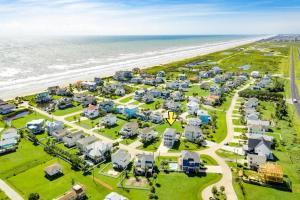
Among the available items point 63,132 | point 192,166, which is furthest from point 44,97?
point 192,166

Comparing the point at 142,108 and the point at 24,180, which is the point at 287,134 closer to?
the point at 142,108

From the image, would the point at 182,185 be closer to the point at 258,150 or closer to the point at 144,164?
the point at 144,164

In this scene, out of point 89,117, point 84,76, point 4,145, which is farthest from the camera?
point 84,76

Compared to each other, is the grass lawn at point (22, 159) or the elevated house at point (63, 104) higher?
the elevated house at point (63, 104)

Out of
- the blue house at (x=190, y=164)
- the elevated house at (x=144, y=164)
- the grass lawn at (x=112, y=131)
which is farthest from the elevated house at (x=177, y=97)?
the elevated house at (x=144, y=164)

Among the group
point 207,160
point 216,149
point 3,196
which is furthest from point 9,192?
point 216,149

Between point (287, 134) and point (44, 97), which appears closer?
point (287, 134)

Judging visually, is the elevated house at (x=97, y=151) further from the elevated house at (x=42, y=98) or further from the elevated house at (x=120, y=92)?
the elevated house at (x=42, y=98)

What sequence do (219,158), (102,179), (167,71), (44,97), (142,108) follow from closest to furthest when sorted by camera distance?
1. (102,179)
2. (219,158)
3. (142,108)
4. (44,97)
5. (167,71)
